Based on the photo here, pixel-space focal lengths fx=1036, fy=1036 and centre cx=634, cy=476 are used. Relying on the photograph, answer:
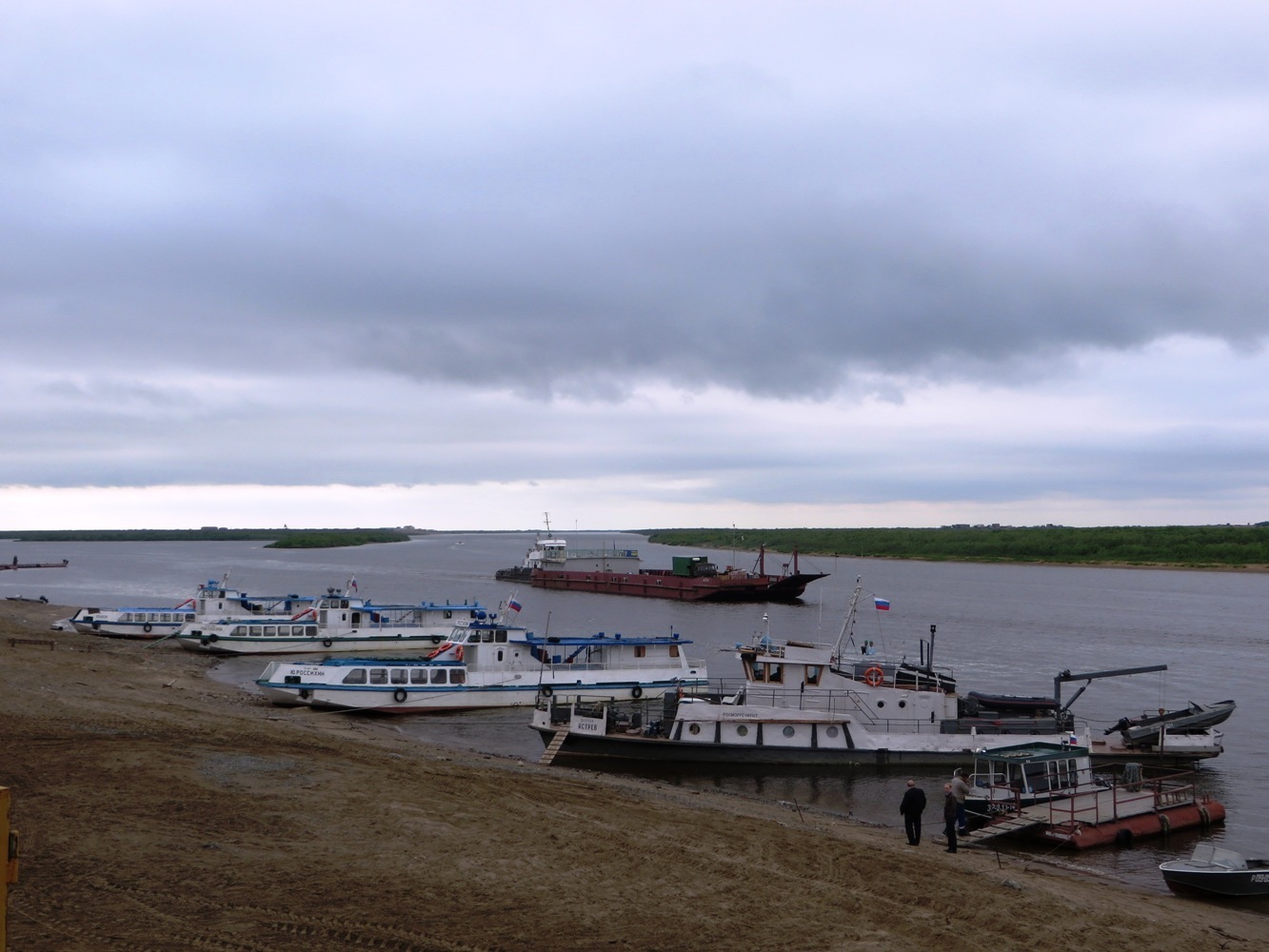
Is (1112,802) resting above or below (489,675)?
below

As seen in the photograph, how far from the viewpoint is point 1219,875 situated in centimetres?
2047

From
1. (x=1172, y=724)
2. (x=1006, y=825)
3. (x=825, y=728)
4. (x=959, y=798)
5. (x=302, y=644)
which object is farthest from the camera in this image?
(x=302, y=644)

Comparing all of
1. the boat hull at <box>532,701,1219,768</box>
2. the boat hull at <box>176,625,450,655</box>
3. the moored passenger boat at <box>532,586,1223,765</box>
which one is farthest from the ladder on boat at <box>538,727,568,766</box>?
the boat hull at <box>176,625,450,655</box>

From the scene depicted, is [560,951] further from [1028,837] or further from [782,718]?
[782,718]

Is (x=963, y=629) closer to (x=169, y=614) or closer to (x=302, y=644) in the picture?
(x=302, y=644)

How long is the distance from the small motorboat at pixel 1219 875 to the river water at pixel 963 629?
121 centimetres

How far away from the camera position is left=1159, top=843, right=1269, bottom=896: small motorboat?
2048 cm

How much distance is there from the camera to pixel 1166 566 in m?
158

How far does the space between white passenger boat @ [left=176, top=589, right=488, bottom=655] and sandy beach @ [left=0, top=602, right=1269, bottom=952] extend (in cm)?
3170

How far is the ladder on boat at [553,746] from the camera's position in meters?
32.3

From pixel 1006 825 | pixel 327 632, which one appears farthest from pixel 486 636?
pixel 1006 825

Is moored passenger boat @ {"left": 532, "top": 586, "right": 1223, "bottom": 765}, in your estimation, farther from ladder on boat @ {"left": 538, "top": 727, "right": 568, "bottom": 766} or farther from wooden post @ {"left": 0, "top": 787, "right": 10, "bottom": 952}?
wooden post @ {"left": 0, "top": 787, "right": 10, "bottom": 952}

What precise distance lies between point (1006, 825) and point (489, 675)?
2348 cm

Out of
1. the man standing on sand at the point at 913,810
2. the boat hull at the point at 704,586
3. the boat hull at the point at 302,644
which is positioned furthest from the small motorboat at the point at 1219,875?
the boat hull at the point at 704,586
